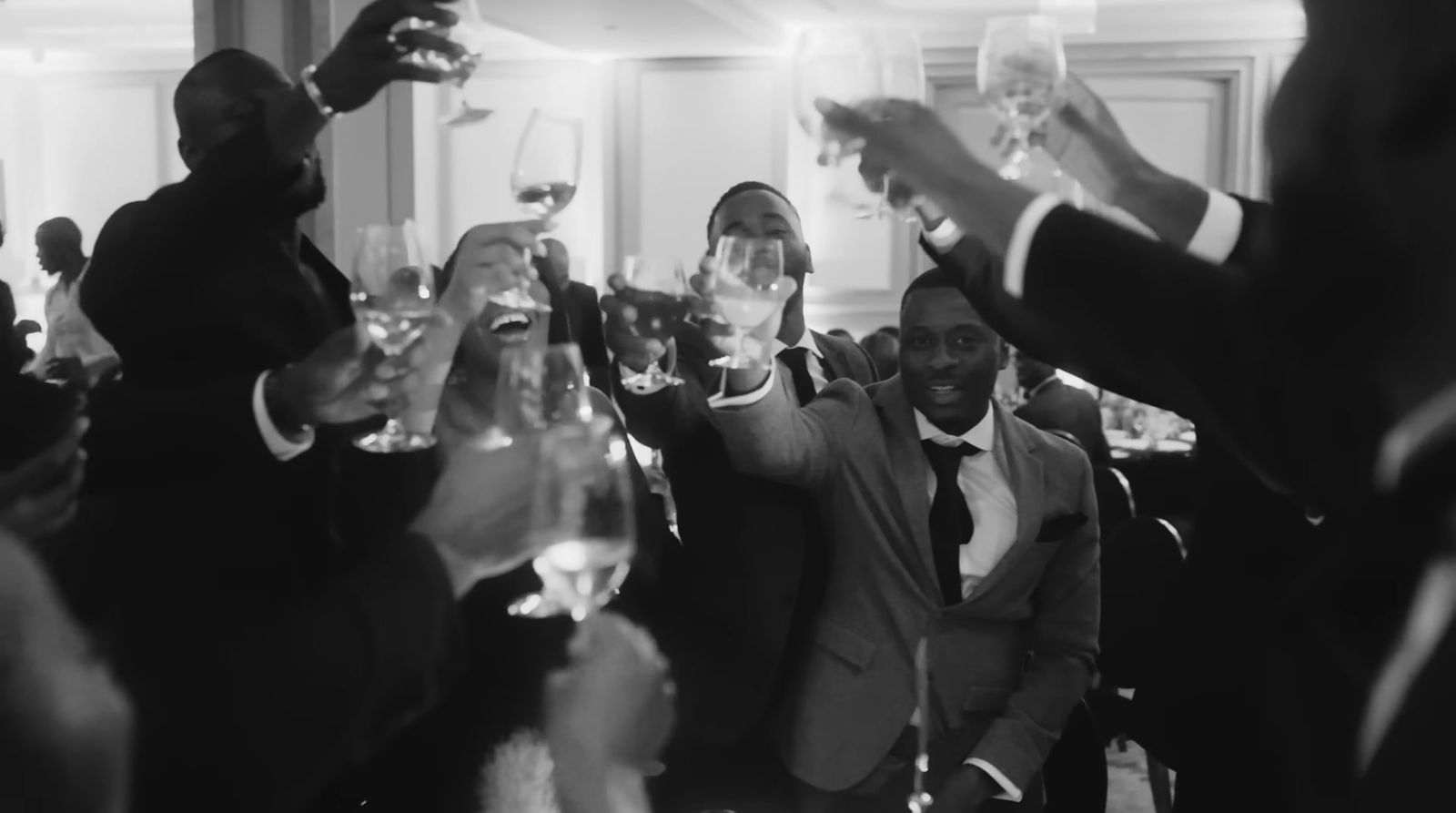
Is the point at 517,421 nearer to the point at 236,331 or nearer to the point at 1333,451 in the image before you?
the point at 236,331

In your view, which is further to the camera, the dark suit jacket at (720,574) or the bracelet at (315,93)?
the dark suit jacket at (720,574)

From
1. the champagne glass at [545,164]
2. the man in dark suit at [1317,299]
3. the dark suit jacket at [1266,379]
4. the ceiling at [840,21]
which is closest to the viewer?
the man in dark suit at [1317,299]

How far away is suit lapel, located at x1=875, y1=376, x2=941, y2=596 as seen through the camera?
6.12 feet

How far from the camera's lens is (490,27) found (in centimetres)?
686

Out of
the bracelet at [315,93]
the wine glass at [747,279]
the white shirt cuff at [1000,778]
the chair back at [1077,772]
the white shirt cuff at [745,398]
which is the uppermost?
the bracelet at [315,93]

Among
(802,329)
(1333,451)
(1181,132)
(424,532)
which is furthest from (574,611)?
(1181,132)

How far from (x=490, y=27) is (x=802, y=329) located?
4988 mm

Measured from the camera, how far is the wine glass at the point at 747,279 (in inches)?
60.1

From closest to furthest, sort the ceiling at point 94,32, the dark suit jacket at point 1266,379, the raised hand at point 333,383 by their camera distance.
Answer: the dark suit jacket at point 1266,379, the raised hand at point 333,383, the ceiling at point 94,32

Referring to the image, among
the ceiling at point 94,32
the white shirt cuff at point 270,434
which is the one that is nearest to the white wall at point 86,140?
the ceiling at point 94,32

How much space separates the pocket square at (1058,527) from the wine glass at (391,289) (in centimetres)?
107

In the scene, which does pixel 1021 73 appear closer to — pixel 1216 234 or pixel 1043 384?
pixel 1216 234

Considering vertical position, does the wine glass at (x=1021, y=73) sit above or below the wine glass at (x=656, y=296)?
above

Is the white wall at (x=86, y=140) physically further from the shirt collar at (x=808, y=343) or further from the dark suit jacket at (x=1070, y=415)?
the dark suit jacket at (x=1070, y=415)
